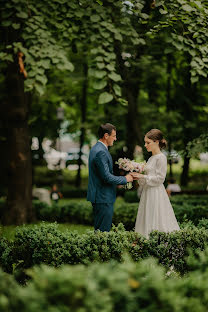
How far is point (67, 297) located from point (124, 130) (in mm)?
23420

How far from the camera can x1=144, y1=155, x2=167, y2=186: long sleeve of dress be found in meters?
6.91

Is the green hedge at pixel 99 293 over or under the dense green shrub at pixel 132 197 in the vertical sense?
over

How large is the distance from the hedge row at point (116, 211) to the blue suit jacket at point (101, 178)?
182 inches

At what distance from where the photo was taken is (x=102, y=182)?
6.77m

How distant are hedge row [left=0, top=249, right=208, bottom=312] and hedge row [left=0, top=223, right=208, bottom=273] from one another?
2591 mm

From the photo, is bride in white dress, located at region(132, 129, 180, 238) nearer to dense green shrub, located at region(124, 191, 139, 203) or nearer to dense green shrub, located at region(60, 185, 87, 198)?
dense green shrub, located at region(124, 191, 139, 203)

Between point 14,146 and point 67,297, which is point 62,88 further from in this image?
point 67,297

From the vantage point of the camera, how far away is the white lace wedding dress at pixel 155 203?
6.91 meters

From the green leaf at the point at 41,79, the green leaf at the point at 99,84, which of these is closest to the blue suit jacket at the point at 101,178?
the green leaf at the point at 99,84

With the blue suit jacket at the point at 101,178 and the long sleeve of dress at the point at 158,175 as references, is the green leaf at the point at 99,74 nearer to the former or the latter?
the blue suit jacket at the point at 101,178

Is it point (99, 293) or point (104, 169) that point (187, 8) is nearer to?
point (104, 169)

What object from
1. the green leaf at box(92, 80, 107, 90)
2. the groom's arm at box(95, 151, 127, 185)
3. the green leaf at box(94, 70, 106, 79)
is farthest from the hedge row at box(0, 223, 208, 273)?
the green leaf at box(94, 70, 106, 79)

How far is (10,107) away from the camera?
481 inches

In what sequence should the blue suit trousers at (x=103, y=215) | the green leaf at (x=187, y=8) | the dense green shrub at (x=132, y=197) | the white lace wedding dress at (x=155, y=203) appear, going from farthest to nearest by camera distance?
the dense green shrub at (x=132, y=197)
the green leaf at (x=187, y=8)
the white lace wedding dress at (x=155, y=203)
the blue suit trousers at (x=103, y=215)
